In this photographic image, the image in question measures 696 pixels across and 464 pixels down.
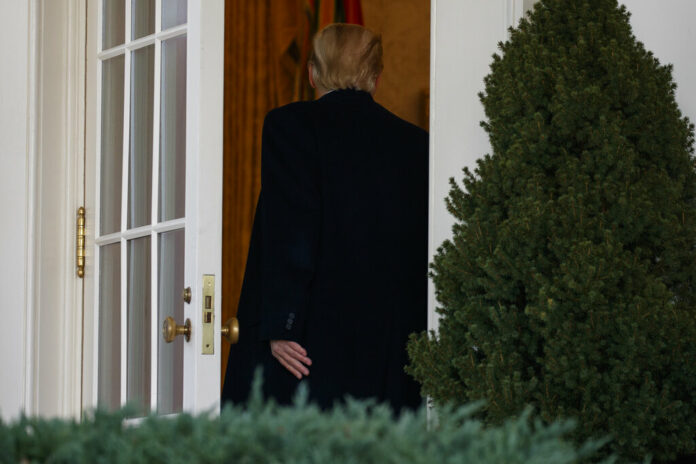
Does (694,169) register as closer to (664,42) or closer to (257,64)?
(664,42)

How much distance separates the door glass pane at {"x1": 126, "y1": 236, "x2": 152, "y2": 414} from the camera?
318cm

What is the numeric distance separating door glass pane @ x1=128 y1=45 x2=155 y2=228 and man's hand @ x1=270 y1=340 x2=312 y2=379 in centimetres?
73

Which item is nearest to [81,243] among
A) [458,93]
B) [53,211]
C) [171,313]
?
[53,211]

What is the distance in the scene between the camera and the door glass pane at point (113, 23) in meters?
3.42

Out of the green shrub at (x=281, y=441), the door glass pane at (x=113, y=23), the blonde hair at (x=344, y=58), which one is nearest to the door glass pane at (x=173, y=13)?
the door glass pane at (x=113, y=23)

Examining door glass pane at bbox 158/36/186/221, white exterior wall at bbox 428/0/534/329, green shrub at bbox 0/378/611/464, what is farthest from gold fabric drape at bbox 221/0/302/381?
green shrub at bbox 0/378/611/464

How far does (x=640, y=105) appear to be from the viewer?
2148 mm

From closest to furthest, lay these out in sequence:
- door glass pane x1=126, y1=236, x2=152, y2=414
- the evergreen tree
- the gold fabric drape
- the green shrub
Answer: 1. the green shrub
2. the evergreen tree
3. door glass pane x1=126, y1=236, x2=152, y2=414
4. the gold fabric drape

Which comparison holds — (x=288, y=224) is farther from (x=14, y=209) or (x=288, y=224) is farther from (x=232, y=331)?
(x=14, y=209)

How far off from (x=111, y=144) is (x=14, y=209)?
0.37 metres

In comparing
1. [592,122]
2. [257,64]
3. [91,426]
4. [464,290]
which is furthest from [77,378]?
[91,426]

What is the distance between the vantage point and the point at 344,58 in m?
2.85

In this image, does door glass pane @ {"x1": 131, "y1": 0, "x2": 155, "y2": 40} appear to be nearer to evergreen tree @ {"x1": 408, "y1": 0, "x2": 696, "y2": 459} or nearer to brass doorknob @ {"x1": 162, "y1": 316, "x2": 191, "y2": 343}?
brass doorknob @ {"x1": 162, "y1": 316, "x2": 191, "y2": 343}

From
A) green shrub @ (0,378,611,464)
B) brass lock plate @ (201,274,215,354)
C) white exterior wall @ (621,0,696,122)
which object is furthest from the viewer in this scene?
brass lock plate @ (201,274,215,354)
